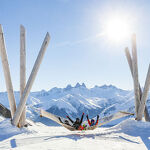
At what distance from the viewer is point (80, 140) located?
26.7 ft

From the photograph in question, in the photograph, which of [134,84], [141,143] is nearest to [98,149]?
[141,143]

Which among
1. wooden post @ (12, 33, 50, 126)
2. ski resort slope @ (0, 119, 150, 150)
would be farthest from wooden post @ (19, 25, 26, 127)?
ski resort slope @ (0, 119, 150, 150)

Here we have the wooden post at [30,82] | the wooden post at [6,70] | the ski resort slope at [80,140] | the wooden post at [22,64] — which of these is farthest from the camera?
the wooden post at [22,64]

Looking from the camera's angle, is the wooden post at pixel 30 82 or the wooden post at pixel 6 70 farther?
the wooden post at pixel 6 70

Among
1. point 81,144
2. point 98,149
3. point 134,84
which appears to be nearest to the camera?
point 98,149

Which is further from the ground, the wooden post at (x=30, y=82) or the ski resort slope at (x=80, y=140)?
the wooden post at (x=30, y=82)

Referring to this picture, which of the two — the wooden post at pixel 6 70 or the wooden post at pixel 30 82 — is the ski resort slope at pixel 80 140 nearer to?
the wooden post at pixel 30 82

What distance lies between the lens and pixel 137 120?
11.1 metres

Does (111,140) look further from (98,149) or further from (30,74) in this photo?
(30,74)

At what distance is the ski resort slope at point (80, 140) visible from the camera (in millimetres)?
A: 6945

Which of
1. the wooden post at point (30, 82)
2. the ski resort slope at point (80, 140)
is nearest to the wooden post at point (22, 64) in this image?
the wooden post at point (30, 82)

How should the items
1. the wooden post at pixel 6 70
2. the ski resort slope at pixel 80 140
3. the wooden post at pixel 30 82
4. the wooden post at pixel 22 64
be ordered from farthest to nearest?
the wooden post at pixel 22 64, the wooden post at pixel 6 70, the wooden post at pixel 30 82, the ski resort slope at pixel 80 140

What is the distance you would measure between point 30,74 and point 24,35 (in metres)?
2.46

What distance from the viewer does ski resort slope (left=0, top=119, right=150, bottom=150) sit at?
6945 millimetres
